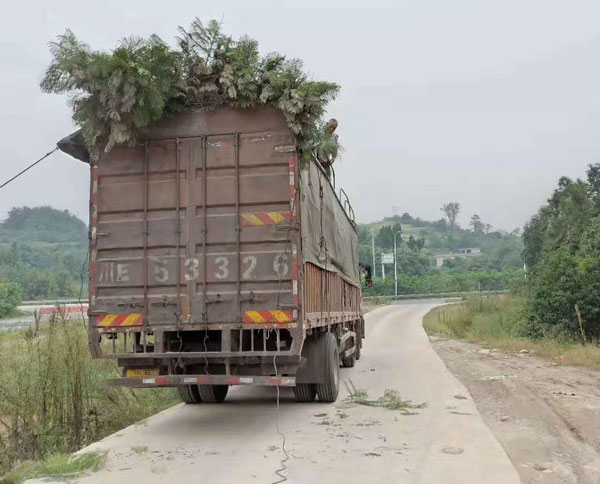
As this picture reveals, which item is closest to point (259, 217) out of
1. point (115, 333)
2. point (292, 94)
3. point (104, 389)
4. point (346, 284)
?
point (292, 94)

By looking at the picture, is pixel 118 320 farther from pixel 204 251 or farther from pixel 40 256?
pixel 40 256

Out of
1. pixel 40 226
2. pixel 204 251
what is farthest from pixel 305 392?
pixel 40 226

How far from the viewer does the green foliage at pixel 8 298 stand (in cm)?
3556

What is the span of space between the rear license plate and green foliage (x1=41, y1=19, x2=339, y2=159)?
8.82ft

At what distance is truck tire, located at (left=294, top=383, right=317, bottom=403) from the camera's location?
8586 mm

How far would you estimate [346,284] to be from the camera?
11.9m

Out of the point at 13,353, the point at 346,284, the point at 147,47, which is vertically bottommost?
the point at 13,353

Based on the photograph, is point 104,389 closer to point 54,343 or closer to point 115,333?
point 54,343

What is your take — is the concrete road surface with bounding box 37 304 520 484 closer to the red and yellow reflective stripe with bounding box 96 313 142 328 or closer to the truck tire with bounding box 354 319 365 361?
the red and yellow reflective stripe with bounding box 96 313 142 328

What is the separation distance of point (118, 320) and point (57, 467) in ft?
6.19

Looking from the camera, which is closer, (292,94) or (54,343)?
(292,94)

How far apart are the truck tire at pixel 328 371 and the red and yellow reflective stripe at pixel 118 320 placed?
275cm

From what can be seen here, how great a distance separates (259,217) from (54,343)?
3200 mm

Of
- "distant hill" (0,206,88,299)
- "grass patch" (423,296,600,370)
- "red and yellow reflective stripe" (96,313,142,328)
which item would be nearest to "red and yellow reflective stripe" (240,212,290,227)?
"red and yellow reflective stripe" (96,313,142,328)
